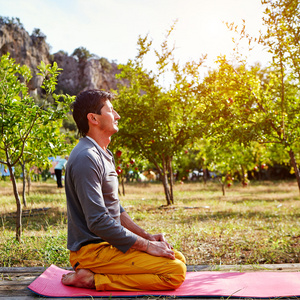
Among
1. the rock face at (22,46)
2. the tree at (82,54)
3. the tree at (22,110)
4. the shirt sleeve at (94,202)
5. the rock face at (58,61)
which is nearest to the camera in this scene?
the shirt sleeve at (94,202)

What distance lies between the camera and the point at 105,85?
109 metres

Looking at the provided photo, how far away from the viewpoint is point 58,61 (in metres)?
103

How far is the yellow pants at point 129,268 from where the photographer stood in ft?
9.27

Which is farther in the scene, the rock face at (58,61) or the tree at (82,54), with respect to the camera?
the tree at (82,54)

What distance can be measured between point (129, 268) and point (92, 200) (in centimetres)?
69

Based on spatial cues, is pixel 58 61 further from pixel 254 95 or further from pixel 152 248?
pixel 152 248

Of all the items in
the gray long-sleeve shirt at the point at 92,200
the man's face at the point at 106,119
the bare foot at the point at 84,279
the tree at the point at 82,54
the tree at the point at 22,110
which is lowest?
the bare foot at the point at 84,279

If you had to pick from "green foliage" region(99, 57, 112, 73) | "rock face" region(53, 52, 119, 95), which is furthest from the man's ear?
"green foliage" region(99, 57, 112, 73)

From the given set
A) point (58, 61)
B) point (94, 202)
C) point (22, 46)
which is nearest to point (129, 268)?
point (94, 202)

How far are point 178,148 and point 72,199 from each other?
7.56 meters

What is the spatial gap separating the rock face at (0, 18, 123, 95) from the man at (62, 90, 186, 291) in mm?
81959

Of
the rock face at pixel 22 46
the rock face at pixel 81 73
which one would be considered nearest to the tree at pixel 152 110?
the rock face at pixel 22 46

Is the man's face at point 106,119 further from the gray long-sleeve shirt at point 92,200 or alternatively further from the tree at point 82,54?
the tree at point 82,54

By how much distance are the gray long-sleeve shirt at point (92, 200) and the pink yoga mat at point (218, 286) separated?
380 millimetres
